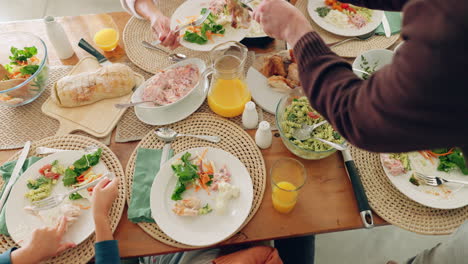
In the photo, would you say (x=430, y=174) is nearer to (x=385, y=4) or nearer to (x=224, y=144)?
(x=385, y=4)

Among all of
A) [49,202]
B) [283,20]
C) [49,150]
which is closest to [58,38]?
[49,150]

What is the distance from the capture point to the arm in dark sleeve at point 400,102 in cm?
56

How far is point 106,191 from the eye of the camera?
1001 mm

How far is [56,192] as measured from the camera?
3.44 ft

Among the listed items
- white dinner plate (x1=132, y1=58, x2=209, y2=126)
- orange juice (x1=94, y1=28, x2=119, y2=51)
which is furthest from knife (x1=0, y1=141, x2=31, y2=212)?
orange juice (x1=94, y1=28, x2=119, y2=51)

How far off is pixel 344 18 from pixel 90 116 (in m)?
1.24

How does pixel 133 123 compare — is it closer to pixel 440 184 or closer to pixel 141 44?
pixel 141 44

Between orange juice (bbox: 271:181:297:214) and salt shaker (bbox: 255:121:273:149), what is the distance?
0.17m

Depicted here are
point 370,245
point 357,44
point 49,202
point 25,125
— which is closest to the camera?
point 49,202

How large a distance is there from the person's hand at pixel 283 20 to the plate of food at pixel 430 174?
524mm

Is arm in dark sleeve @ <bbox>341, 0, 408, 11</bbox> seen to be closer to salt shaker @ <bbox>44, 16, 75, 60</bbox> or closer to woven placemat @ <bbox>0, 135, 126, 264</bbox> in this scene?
woven placemat @ <bbox>0, 135, 126, 264</bbox>

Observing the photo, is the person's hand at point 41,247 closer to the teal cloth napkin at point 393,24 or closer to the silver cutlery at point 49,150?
the silver cutlery at point 49,150

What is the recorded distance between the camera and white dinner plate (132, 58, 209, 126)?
122cm

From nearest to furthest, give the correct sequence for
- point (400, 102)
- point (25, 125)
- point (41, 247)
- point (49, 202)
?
point (400, 102) < point (41, 247) < point (49, 202) < point (25, 125)
